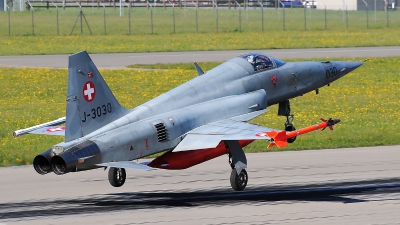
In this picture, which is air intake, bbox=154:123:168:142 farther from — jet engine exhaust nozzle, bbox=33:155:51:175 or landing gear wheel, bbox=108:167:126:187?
jet engine exhaust nozzle, bbox=33:155:51:175

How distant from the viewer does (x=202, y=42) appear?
7088 centimetres

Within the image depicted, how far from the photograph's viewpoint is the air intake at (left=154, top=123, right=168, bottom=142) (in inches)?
805

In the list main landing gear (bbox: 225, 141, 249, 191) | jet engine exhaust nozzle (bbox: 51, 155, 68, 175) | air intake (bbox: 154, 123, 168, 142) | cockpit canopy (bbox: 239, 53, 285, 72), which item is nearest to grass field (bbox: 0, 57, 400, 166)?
cockpit canopy (bbox: 239, 53, 285, 72)

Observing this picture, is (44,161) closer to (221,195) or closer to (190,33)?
(221,195)

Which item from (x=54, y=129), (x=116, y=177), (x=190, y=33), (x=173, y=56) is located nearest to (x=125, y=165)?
(x=116, y=177)

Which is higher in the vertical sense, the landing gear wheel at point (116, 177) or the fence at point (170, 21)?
the fence at point (170, 21)

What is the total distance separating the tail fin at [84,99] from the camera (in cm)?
1905

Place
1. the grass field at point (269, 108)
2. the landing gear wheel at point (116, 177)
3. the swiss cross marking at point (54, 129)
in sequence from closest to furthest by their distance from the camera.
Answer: the landing gear wheel at point (116, 177) → the swiss cross marking at point (54, 129) → the grass field at point (269, 108)

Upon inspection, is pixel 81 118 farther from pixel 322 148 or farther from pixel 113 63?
pixel 113 63

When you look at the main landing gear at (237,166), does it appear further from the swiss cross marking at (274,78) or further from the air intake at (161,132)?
the swiss cross marking at (274,78)

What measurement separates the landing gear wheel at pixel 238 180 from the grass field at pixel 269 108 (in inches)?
275

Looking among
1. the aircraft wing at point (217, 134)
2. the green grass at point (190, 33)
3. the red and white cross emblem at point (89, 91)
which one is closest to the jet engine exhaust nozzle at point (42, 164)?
the red and white cross emblem at point (89, 91)

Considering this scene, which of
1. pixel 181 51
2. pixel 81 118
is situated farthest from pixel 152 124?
pixel 181 51

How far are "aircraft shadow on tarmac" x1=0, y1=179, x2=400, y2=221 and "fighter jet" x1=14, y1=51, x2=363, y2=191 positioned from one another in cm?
74
